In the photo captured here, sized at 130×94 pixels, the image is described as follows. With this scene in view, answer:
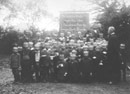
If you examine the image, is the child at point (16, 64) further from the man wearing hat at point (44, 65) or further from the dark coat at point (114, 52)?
the dark coat at point (114, 52)

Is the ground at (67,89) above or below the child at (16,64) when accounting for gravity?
below

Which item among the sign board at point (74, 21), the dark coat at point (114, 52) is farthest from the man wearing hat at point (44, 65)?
the sign board at point (74, 21)

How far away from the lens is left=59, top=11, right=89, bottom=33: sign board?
1464cm

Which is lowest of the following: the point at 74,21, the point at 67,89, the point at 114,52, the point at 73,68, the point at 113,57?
the point at 67,89

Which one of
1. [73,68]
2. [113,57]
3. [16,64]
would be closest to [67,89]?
[73,68]

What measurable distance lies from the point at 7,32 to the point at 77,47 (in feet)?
46.7

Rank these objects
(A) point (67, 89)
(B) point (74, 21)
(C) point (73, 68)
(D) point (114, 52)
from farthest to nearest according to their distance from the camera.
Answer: (B) point (74, 21) < (C) point (73, 68) < (D) point (114, 52) < (A) point (67, 89)

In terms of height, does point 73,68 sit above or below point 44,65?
below

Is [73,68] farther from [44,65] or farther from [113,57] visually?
[113,57]

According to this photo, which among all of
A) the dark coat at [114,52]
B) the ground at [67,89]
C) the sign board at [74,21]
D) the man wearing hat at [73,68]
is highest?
the sign board at [74,21]

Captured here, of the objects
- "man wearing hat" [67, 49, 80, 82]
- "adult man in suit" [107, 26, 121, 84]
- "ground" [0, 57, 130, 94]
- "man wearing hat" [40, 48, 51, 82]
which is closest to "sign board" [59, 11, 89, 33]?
"man wearing hat" [67, 49, 80, 82]

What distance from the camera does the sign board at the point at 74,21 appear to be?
14.6m

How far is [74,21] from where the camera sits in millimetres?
14672

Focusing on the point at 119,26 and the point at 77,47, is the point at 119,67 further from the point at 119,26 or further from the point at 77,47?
the point at 119,26
